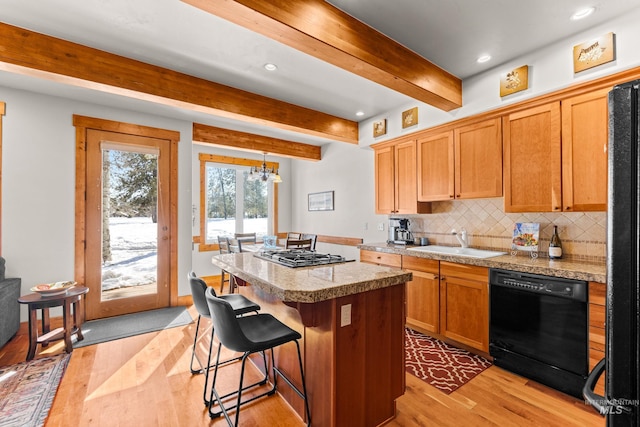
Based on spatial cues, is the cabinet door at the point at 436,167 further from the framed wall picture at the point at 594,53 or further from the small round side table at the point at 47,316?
the small round side table at the point at 47,316

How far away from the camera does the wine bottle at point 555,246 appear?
2598 millimetres

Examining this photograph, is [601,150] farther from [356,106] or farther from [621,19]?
[356,106]

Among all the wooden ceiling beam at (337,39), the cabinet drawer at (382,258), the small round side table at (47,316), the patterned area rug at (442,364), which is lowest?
the patterned area rug at (442,364)

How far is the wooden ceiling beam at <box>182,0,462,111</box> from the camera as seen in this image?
1666 mm

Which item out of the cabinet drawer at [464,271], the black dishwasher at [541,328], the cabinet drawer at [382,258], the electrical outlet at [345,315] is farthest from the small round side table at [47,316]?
the black dishwasher at [541,328]

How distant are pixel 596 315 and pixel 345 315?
180 cm

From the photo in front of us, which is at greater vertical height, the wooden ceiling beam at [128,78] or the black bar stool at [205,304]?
the wooden ceiling beam at [128,78]

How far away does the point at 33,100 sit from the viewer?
331cm

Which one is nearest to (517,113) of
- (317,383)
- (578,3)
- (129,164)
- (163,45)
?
(578,3)

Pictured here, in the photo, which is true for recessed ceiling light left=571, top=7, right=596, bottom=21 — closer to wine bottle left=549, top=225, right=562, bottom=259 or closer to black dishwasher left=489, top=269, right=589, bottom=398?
wine bottle left=549, top=225, right=562, bottom=259

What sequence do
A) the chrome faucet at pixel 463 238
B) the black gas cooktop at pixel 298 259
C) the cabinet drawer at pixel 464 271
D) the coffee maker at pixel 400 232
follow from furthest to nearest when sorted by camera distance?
the coffee maker at pixel 400 232 → the chrome faucet at pixel 463 238 → the cabinet drawer at pixel 464 271 → the black gas cooktop at pixel 298 259

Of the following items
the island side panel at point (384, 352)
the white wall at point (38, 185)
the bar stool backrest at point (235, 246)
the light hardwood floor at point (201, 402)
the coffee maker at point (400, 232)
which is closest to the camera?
the island side panel at point (384, 352)

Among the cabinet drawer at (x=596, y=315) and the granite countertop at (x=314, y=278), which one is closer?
the granite countertop at (x=314, y=278)

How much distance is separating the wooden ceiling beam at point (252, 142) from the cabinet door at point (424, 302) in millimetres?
3365
